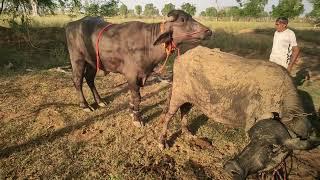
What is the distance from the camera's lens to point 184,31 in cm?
536

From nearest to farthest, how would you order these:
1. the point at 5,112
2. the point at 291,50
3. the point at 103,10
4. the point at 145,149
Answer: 1. the point at 145,149
2. the point at 291,50
3. the point at 5,112
4. the point at 103,10

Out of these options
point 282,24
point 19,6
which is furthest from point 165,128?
point 19,6

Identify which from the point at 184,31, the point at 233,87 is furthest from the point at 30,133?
the point at 233,87

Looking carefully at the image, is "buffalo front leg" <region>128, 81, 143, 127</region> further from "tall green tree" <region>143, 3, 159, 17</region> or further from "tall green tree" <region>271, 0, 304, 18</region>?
"tall green tree" <region>143, 3, 159, 17</region>

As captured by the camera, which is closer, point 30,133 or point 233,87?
point 233,87

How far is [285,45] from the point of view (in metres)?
5.88

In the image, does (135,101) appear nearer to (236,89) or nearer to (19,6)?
(236,89)

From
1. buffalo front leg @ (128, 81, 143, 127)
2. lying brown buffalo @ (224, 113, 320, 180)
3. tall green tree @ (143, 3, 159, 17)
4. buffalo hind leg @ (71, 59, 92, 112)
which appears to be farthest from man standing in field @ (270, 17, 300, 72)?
tall green tree @ (143, 3, 159, 17)

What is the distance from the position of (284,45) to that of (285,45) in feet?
0.06

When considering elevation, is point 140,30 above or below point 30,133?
above

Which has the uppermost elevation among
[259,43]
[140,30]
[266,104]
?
[140,30]

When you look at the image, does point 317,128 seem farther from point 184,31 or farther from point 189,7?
point 189,7

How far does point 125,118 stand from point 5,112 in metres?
2.46

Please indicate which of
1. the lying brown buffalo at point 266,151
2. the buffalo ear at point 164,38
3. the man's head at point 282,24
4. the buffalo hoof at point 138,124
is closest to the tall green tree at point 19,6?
the buffalo ear at point 164,38
